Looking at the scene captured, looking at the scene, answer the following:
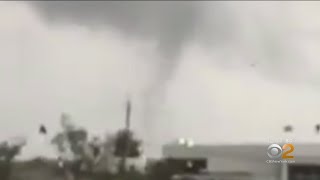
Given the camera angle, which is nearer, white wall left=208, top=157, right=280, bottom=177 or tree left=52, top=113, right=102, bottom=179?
white wall left=208, top=157, right=280, bottom=177

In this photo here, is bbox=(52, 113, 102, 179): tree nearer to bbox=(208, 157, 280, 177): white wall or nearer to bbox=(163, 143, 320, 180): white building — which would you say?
bbox=(163, 143, 320, 180): white building

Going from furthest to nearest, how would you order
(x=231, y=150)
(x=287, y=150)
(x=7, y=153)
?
(x=7, y=153) < (x=231, y=150) < (x=287, y=150)

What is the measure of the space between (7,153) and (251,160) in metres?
1.44

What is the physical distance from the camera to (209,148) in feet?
8.52

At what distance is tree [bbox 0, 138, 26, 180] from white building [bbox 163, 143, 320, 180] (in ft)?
2.93

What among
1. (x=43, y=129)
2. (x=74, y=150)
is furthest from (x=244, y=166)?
(x=43, y=129)

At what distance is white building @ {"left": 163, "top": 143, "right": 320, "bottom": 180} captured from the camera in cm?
246

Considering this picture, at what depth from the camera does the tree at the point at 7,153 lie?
2.80 metres

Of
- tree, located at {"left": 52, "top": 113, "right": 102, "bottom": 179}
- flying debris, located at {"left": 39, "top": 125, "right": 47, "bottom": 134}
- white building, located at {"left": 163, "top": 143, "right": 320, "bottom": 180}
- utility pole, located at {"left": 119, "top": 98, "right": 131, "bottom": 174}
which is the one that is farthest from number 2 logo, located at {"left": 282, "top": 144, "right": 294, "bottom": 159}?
flying debris, located at {"left": 39, "top": 125, "right": 47, "bottom": 134}

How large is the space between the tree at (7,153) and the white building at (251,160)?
0.89m

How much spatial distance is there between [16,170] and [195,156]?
42.2 inches

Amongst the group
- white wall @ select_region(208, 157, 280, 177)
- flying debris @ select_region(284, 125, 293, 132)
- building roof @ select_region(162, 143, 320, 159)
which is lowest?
white wall @ select_region(208, 157, 280, 177)

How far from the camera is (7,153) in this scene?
2838mm

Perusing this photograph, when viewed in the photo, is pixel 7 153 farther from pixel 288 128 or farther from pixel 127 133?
pixel 288 128
